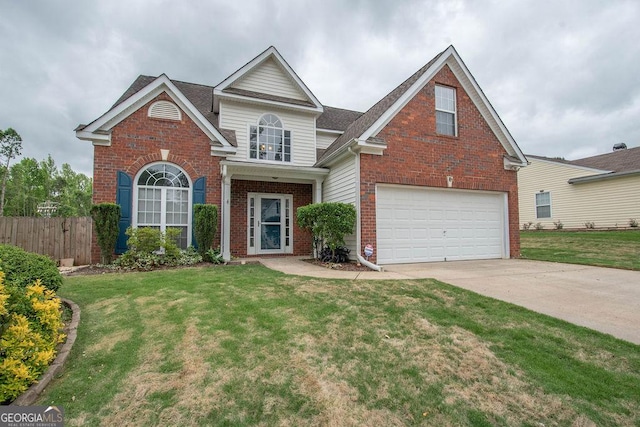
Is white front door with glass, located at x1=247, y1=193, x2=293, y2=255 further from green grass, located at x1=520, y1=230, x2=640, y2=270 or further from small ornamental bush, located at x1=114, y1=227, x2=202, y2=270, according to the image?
green grass, located at x1=520, y1=230, x2=640, y2=270

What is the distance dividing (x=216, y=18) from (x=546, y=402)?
13026mm

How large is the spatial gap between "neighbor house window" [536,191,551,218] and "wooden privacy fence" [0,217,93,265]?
24.2 m

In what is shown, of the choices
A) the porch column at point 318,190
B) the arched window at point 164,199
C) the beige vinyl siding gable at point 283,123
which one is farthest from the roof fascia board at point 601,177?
the arched window at point 164,199

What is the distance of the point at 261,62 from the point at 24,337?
11544 mm

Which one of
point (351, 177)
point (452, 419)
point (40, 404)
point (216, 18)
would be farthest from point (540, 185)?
point (40, 404)

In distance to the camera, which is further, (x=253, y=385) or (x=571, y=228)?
(x=571, y=228)

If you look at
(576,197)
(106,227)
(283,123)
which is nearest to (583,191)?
(576,197)

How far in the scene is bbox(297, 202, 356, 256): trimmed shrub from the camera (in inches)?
333

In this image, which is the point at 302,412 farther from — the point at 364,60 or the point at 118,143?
the point at 364,60

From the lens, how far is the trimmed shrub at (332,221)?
27.7 feet

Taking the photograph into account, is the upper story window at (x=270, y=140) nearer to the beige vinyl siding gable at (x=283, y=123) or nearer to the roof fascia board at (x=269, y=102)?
the beige vinyl siding gable at (x=283, y=123)

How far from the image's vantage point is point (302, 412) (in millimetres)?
2164

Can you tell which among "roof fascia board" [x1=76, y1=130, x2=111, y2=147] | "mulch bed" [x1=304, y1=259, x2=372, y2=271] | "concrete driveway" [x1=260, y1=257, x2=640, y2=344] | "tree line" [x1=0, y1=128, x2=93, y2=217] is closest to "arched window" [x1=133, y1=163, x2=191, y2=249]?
"roof fascia board" [x1=76, y1=130, x2=111, y2=147]

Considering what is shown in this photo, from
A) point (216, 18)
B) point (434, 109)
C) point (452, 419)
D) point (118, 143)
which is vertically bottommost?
point (452, 419)
